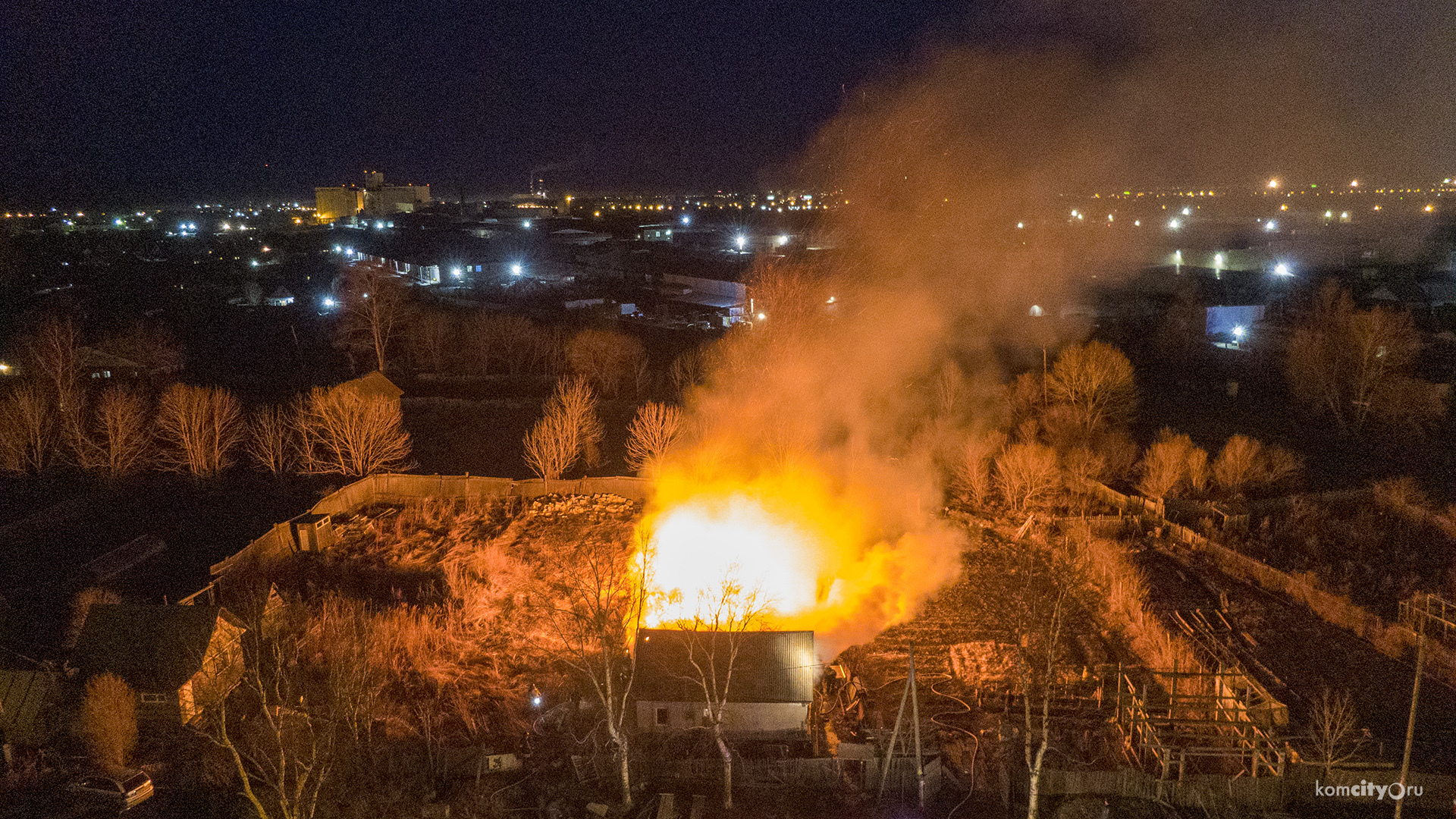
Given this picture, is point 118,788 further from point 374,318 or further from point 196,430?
point 374,318

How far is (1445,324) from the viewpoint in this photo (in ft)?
79.7

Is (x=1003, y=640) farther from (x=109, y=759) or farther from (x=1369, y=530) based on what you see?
(x=109, y=759)

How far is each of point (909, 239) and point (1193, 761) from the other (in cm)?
1289

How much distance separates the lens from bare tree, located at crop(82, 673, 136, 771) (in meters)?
8.81

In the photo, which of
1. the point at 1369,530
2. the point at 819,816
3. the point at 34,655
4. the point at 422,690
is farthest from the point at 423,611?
the point at 1369,530

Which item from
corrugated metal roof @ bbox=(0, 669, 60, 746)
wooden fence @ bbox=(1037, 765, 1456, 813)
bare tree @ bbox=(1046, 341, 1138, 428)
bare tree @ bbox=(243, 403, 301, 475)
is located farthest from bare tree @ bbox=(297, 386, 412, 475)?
bare tree @ bbox=(1046, 341, 1138, 428)

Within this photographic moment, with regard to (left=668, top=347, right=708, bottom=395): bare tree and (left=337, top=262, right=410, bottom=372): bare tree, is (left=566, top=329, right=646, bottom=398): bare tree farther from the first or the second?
(left=337, top=262, right=410, bottom=372): bare tree

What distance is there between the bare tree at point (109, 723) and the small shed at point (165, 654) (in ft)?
1.24

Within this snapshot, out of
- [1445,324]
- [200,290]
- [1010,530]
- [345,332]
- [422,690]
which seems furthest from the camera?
[200,290]

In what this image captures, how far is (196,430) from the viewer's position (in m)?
16.6

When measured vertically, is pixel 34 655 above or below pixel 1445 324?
below

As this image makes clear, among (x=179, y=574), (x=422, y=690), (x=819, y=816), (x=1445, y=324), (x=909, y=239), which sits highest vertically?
(x=909, y=239)

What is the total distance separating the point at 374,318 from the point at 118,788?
16.5m

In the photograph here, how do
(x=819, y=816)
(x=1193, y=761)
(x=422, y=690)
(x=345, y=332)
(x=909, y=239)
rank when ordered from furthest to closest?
(x=345, y=332)
(x=909, y=239)
(x=422, y=690)
(x=1193, y=761)
(x=819, y=816)
